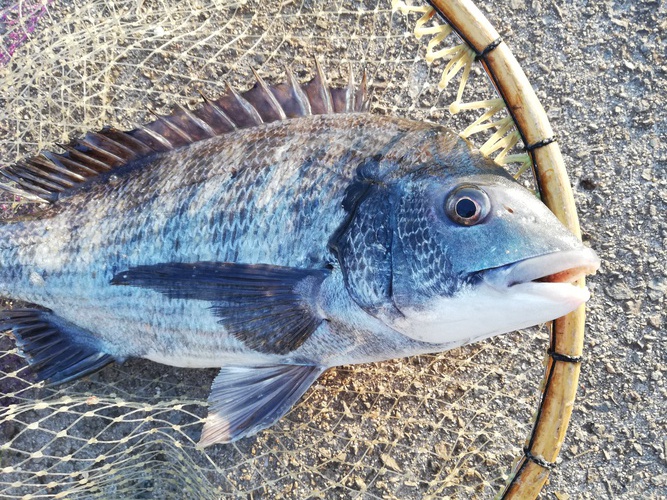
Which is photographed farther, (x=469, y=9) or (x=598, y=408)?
(x=598, y=408)

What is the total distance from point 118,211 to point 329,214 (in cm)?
71

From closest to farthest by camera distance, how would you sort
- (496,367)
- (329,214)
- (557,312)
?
(557,312), (329,214), (496,367)

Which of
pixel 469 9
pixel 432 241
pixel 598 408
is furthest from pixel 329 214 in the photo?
pixel 598 408

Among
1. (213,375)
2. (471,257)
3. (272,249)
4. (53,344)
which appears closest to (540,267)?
(471,257)

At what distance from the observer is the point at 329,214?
1.46m

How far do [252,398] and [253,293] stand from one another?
1.30ft

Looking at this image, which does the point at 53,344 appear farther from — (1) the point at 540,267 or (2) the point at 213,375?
(1) the point at 540,267

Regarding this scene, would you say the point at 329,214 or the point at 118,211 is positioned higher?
the point at 329,214

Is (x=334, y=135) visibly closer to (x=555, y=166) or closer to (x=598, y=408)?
(x=555, y=166)

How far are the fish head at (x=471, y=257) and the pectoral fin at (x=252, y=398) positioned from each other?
1.36 ft

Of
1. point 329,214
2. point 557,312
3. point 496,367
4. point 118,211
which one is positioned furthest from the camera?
point 496,367

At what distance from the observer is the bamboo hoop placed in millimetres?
1545

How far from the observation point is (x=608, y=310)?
2045mm

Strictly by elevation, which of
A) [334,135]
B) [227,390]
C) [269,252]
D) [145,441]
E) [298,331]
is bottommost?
[145,441]
